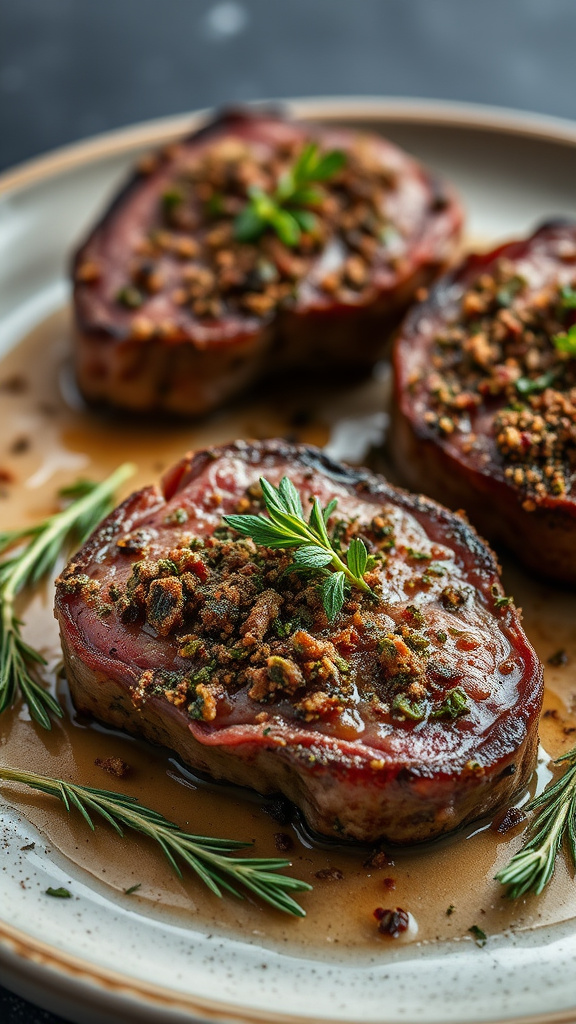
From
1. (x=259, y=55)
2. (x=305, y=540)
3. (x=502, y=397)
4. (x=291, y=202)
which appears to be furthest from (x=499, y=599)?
(x=259, y=55)

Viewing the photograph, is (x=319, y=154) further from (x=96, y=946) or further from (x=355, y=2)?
(x=96, y=946)

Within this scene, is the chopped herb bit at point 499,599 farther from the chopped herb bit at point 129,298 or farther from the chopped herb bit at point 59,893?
the chopped herb bit at point 129,298

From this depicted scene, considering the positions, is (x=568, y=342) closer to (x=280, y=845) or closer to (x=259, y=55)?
(x=280, y=845)

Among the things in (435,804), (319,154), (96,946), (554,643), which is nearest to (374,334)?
(319,154)

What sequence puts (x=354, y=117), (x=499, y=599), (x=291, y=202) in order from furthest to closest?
1. (x=354, y=117)
2. (x=291, y=202)
3. (x=499, y=599)

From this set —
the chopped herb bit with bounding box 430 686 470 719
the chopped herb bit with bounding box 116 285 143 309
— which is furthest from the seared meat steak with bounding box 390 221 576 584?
the chopped herb bit with bounding box 116 285 143 309

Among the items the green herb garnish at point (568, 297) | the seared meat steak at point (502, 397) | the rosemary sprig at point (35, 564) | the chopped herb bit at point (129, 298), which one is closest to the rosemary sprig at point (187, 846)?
the rosemary sprig at point (35, 564)

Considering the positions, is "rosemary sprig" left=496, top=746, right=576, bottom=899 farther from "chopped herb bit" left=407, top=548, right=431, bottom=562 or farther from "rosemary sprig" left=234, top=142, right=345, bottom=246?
"rosemary sprig" left=234, top=142, right=345, bottom=246
